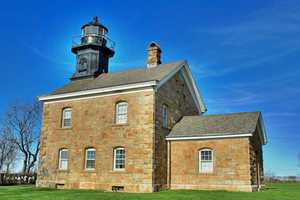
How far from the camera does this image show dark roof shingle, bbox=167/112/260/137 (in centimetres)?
1959

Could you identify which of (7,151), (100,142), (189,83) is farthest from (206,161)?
(7,151)

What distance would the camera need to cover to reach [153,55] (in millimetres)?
25328

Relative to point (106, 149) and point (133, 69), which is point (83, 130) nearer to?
point (106, 149)

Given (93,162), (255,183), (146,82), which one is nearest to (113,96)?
(146,82)

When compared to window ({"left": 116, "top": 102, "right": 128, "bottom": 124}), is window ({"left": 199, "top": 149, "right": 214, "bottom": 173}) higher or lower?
lower

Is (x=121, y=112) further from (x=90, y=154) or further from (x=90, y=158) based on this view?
(x=90, y=158)

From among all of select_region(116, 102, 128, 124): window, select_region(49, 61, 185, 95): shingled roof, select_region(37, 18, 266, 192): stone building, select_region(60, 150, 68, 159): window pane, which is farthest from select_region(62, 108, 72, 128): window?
select_region(116, 102, 128, 124): window

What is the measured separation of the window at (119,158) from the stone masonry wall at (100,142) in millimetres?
269

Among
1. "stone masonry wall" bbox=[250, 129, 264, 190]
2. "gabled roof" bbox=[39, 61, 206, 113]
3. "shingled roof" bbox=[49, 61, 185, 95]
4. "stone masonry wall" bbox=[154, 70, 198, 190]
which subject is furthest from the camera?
"shingled roof" bbox=[49, 61, 185, 95]

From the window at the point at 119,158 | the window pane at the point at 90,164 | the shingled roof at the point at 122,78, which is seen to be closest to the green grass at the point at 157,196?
the window at the point at 119,158

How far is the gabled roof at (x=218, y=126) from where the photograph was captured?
19.5 m

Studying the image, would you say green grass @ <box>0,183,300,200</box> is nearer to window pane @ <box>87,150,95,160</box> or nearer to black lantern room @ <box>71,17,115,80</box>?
window pane @ <box>87,150,95,160</box>

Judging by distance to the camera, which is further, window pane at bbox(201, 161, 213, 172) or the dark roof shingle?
window pane at bbox(201, 161, 213, 172)

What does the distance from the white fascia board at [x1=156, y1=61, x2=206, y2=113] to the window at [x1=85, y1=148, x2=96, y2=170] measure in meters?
5.88
